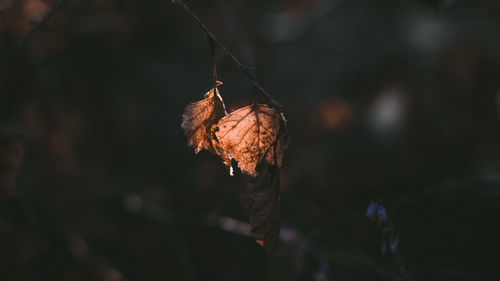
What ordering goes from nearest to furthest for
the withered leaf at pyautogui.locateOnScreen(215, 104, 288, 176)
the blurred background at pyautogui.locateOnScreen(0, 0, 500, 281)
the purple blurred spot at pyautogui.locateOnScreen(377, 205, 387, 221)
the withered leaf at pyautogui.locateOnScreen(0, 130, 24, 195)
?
the withered leaf at pyautogui.locateOnScreen(215, 104, 288, 176)
the purple blurred spot at pyautogui.locateOnScreen(377, 205, 387, 221)
the withered leaf at pyautogui.locateOnScreen(0, 130, 24, 195)
the blurred background at pyautogui.locateOnScreen(0, 0, 500, 281)

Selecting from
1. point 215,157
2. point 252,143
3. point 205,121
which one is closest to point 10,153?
point 205,121

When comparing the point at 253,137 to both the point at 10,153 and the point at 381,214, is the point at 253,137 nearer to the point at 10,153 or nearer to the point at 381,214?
the point at 381,214

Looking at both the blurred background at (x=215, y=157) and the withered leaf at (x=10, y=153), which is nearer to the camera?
the withered leaf at (x=10, y=153)

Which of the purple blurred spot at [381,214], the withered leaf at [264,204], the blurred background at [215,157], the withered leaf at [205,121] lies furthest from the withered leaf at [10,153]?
the purple blurred spot at [381,214]

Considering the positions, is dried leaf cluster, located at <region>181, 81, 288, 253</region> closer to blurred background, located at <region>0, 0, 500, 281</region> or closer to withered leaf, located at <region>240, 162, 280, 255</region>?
withered leaf, located at <region>240, 162, 280, 255</region>

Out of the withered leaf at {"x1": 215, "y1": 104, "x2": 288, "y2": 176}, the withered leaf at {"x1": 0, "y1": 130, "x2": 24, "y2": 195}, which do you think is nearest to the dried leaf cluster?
the withered leaf at {"x1": 215, "y1": 104, "x2": 288, "y2": 176}

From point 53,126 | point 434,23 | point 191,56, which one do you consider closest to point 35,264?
point 53,126

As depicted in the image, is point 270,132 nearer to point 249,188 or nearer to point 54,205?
point 249,188

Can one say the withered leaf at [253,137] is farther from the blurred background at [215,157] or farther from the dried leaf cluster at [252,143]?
the blurred background at [215,157]
